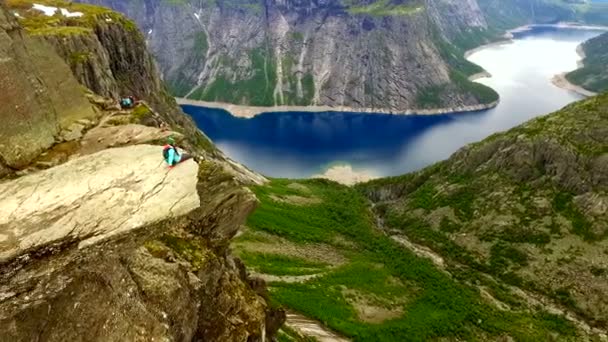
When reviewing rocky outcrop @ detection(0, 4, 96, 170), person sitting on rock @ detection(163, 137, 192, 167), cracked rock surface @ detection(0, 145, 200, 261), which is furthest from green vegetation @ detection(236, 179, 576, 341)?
rocky outcrop @ detection(0, 4, 96, 170)

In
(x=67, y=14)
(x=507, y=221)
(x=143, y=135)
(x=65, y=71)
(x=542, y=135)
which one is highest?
(x=67, y=14)

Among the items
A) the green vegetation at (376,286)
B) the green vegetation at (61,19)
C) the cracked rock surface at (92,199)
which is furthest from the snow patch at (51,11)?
the cracked rock surface at (92,199)

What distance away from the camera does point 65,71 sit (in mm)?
29703

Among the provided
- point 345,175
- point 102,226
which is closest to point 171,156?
point 102,226

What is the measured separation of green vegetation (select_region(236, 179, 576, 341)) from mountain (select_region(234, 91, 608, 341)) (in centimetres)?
23

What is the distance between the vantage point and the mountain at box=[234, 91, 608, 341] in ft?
204

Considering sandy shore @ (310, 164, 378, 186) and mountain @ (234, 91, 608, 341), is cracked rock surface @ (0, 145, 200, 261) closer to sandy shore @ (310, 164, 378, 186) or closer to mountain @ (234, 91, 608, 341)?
mountain @ (234, 91, 608, 341)

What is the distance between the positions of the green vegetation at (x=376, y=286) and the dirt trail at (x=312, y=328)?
0.92 m

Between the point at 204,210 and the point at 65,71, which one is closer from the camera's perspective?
the point at 204,210

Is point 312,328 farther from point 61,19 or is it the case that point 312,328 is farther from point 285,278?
point 61,19

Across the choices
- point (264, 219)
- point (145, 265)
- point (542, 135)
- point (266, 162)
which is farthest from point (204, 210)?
point (266, 162)

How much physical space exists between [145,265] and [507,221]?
3098 inches

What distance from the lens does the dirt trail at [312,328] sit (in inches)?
1976

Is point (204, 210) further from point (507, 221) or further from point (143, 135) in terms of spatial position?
point (507, 221)
